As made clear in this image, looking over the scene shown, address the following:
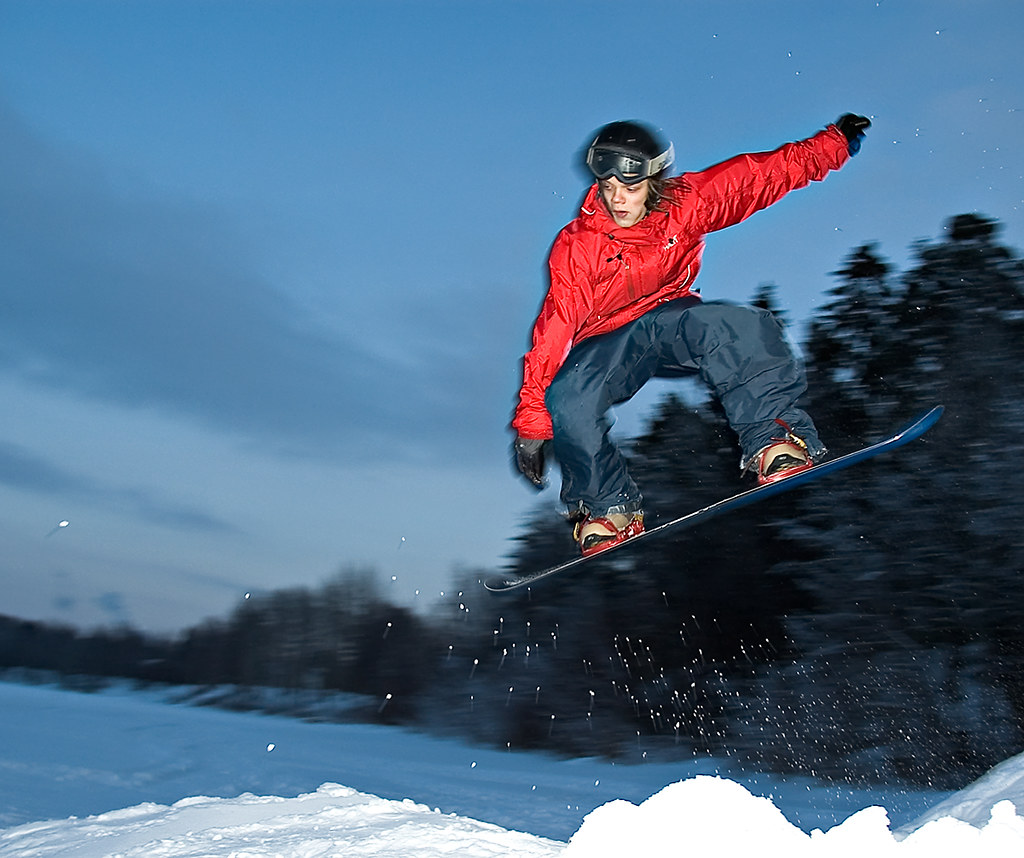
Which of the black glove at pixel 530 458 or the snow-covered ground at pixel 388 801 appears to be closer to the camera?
the snow-covered ground at pixel 388 801

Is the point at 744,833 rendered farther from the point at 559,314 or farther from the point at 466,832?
the point at 559,314

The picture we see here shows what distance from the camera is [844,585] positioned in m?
6.53

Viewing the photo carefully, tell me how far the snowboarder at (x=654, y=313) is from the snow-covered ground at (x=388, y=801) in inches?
58.2

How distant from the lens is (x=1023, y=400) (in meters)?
5.98

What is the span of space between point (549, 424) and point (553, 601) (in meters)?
4.88

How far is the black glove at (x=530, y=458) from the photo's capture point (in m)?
3.81

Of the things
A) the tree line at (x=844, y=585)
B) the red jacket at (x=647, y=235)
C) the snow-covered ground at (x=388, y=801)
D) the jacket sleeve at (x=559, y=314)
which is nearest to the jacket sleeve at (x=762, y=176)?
the red jacket at (x=647, y=235)

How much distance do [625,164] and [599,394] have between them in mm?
993

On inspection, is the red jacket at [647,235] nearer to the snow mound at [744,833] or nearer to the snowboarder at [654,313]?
the snowboarder at [654,313]

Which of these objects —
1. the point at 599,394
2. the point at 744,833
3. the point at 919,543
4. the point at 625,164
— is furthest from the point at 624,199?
the point at 919,543

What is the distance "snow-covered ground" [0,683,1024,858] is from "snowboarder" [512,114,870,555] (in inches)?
58.2

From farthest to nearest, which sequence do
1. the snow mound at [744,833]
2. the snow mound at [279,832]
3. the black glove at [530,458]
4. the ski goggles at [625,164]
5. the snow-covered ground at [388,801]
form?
the black glove at [530,458] → the snow mound at [279,832] → the ski goggles at [625,164] → the snow-covered ground at [388,801] → the snow mound at [744,833]

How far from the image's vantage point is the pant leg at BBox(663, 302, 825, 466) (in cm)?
363

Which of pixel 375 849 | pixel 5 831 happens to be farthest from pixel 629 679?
pixel 5 831
